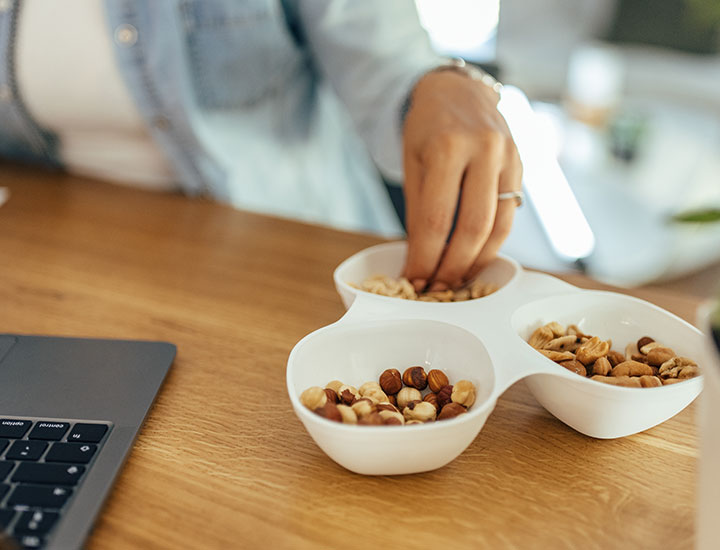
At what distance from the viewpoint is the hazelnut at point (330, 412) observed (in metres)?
0.39

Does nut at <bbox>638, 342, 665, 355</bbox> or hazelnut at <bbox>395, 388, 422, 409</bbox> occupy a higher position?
nut at <bbox>638, 342, 665, 355</bbox>

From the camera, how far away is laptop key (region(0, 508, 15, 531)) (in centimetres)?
35

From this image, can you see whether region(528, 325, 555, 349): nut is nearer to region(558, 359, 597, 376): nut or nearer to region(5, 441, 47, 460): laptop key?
region(558, 359, 597, 376): nut

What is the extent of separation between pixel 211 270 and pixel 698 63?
291cm

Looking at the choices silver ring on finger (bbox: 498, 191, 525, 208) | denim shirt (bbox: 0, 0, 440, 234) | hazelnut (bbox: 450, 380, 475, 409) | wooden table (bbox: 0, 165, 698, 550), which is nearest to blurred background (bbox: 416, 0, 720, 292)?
denim shirt (bbox: 0, 0, 440, 234)

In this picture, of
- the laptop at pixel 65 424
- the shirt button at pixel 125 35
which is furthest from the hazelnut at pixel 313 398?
the shirt button at pixel 125 35

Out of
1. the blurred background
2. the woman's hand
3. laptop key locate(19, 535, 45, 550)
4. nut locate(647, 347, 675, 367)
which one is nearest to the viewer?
laptop key locate(19, 535, 45, 550)

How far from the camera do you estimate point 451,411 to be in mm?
407

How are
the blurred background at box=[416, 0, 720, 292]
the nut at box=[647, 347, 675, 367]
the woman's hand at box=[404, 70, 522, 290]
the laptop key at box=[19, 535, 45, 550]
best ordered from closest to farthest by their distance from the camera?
the laptop key at box=[19, 535, 45, 550] → the nut at box=[647, 347, 675, 367] → the woman's hand at box=[404, 70, 522, 290] → the blurred background at box=[416, 0, 720, 292]

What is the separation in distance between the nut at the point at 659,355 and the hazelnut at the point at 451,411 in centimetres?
14

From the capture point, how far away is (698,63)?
291cm

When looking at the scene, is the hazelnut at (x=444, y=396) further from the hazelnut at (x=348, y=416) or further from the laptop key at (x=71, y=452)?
the laptop key at (x=71, y=452)

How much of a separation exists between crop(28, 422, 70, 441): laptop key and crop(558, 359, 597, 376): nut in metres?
0.33

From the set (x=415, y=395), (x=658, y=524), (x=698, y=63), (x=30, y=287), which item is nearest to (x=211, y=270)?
(x=30, y=287)
